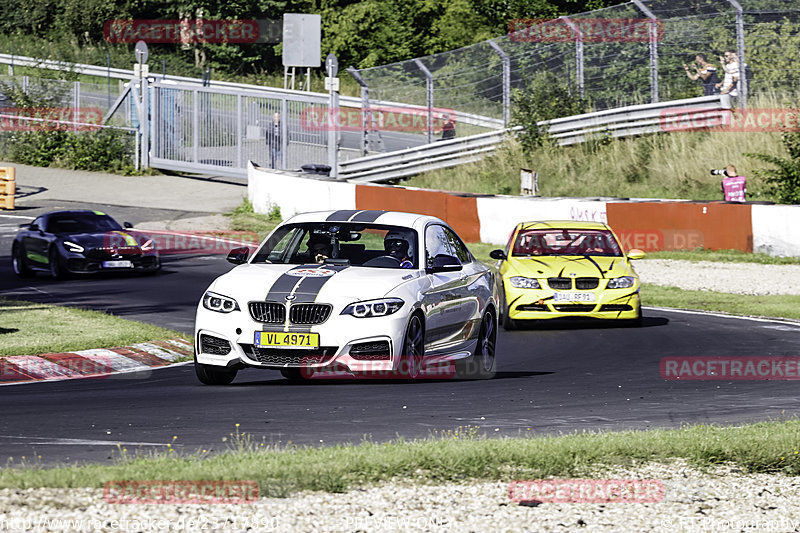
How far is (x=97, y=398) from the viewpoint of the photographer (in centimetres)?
1006

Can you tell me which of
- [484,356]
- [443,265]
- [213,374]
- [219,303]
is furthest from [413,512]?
[484,356]

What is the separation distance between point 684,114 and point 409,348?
75.1 feet

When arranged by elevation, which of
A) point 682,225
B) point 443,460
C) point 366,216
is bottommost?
point 443,460

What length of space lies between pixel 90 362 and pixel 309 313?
3.40 m

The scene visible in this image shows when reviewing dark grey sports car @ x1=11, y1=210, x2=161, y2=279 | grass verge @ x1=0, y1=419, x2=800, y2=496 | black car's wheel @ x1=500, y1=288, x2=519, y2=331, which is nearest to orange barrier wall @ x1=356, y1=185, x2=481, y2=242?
dark grey sports car @ x1=11, y1=210, x2=161, y2=279

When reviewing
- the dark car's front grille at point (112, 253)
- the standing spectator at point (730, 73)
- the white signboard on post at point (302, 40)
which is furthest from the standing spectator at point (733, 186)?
Answer: the white signboard on post at point (302, 40)

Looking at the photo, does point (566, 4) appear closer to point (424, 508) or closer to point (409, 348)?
point (409, 348)

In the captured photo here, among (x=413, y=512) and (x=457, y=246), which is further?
(x=457, y=246)

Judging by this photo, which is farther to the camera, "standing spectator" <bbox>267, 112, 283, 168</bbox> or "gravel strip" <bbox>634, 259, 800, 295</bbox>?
"standing spectator" <bbox>267, 112, 283, 168</bbox>

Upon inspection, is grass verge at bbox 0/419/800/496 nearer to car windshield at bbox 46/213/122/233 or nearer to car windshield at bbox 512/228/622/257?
car windshield at bbox 512/228/622/257

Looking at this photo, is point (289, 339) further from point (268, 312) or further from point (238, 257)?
point (238, 257)

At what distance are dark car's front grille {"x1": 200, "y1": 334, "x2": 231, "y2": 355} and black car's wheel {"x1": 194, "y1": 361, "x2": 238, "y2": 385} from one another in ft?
0.72

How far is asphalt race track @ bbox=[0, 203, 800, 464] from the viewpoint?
8359mm

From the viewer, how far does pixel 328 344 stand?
10.1 metres
